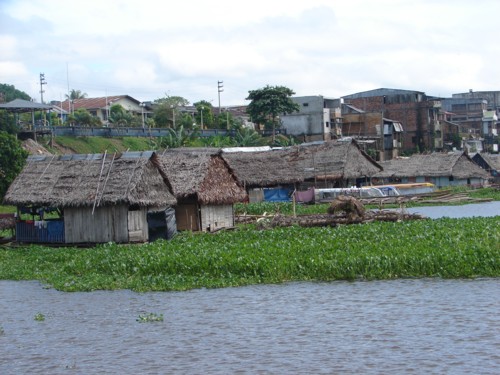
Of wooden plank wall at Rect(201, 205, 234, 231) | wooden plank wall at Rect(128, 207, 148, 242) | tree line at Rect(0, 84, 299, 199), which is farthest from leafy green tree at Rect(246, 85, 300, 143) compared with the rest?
wooden plank wall at Rect(128, 207, 148, 242)

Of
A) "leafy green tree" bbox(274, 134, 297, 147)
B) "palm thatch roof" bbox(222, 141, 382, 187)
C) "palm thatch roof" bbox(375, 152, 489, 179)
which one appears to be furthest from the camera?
"leafy green tree" bbox(274, 134, 297, 147)

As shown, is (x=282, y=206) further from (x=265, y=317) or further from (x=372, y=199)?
(x=265, y=317)

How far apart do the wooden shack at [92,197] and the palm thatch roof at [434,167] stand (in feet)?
125

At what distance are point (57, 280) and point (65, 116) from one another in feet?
200

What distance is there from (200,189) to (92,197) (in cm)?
539

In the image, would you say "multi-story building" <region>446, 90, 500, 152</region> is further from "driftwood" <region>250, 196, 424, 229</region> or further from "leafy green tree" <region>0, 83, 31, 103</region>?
"driftwood" <region>250, 196, 424, 229</region>

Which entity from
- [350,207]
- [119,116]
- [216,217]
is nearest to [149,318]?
[350,207]

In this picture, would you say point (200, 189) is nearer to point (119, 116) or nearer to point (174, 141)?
point (174, 141)

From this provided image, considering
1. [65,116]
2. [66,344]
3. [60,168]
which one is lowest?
[66,344]

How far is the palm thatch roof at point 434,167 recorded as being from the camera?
67062 millimetres

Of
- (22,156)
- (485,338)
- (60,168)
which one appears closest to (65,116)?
(22,156)

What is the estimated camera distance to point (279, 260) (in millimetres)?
22344

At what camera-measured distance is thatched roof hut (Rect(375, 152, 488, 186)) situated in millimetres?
67062

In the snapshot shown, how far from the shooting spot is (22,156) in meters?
43.2
